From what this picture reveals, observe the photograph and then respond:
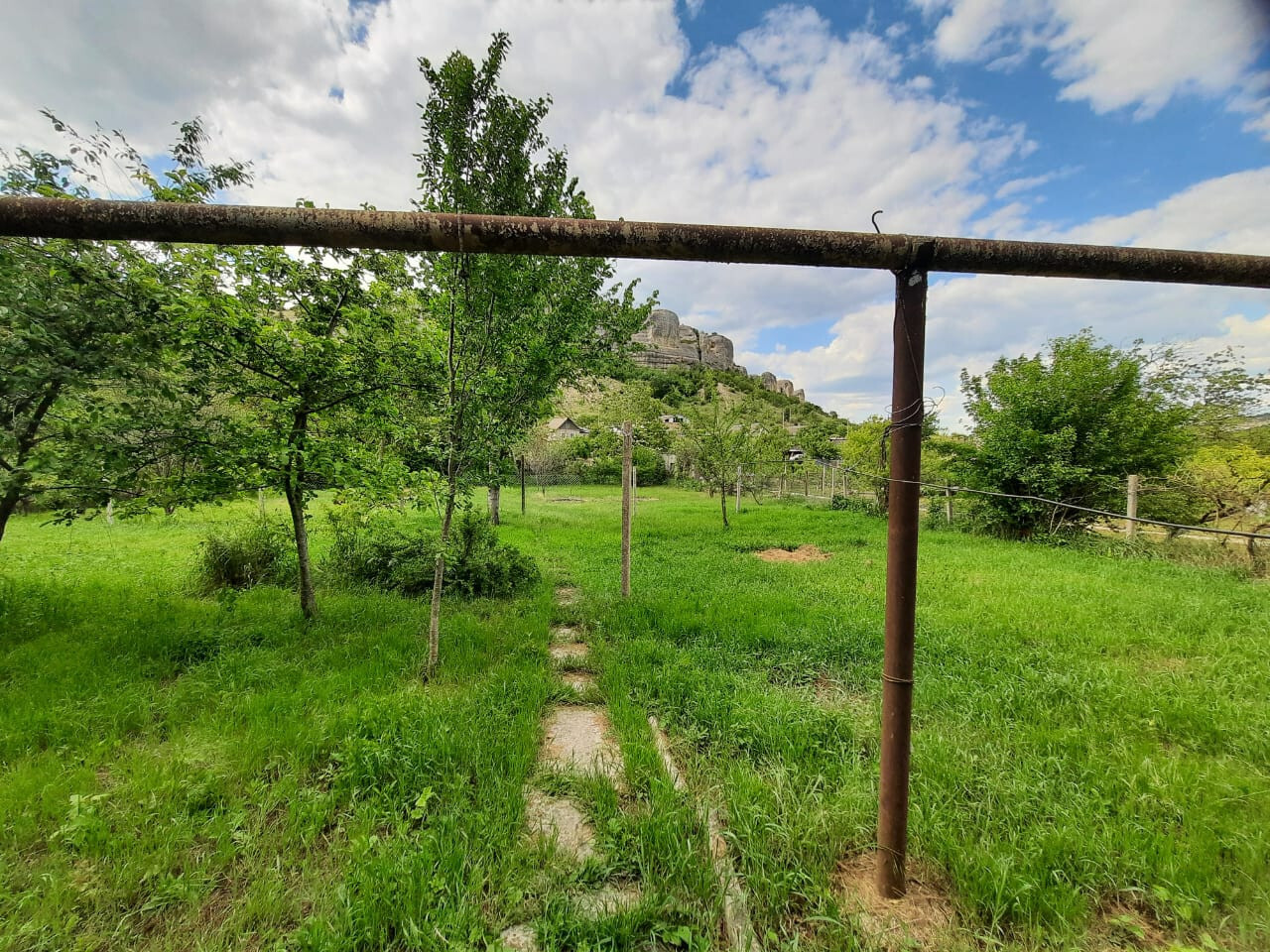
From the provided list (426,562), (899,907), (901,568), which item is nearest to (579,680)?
(899,907)

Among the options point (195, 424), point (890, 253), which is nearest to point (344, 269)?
point (195, 424)

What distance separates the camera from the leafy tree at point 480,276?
3293 millimetres

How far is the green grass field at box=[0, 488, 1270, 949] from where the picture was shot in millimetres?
1650

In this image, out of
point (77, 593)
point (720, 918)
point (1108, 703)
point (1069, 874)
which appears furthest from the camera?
point (77, 593)

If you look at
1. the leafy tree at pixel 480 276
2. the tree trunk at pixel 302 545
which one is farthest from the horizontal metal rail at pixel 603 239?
the tree trunk at pixel 302 545

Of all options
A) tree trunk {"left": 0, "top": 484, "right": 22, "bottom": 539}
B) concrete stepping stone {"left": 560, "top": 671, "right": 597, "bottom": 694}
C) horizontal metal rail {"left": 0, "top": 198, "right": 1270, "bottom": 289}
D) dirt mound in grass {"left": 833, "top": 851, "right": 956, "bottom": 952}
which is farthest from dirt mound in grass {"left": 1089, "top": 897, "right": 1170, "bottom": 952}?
tree trunk {"left": 0, "top": 484, "right": 22, "bottom": 539}

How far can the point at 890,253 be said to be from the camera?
5.33 feet

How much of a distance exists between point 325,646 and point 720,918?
3926 mm

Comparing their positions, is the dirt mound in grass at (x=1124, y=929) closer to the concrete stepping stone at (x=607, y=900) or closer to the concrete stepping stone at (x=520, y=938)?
the concrete stepping stone at (x=607, y=900)

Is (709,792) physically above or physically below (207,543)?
below

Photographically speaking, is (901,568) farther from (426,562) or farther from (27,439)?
(27,439)

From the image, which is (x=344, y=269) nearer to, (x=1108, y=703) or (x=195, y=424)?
(x=195, y=424)

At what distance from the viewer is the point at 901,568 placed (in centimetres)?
171

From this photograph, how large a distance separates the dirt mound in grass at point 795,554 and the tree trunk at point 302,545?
6.96 metres
